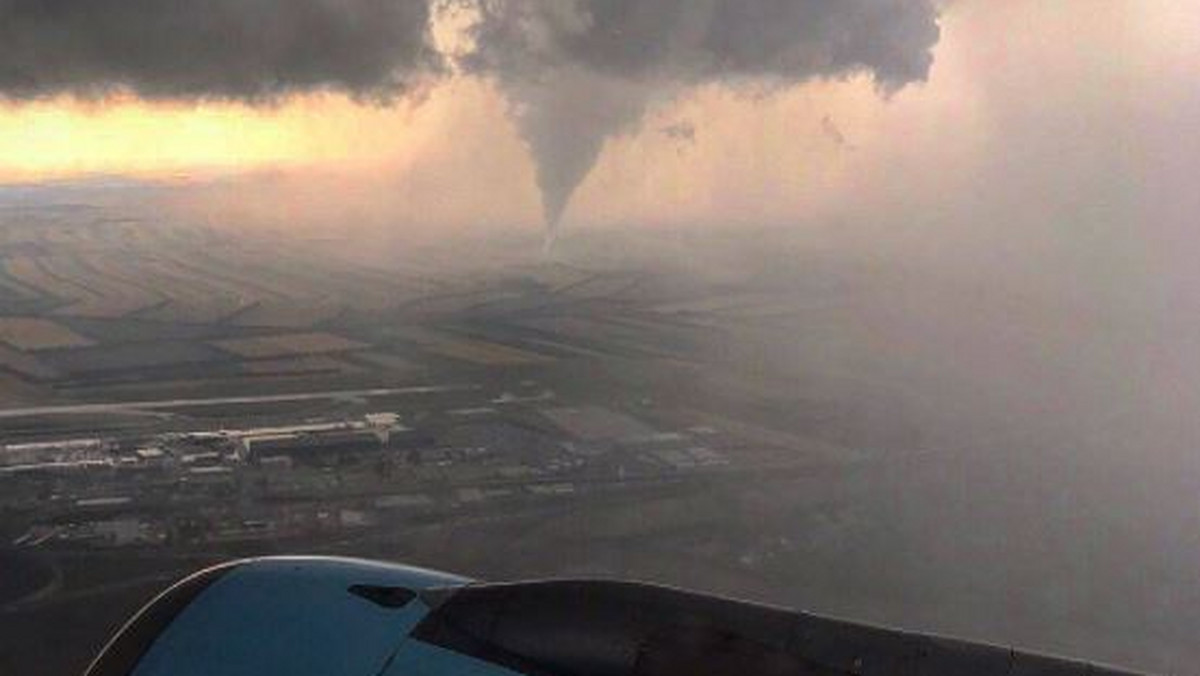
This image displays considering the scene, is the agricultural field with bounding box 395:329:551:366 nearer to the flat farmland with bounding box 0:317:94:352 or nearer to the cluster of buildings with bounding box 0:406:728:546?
the cluster of buildings with bounding box 0:406:728:546

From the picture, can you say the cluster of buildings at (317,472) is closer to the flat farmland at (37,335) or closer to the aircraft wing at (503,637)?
the flat farmland at (37,335)

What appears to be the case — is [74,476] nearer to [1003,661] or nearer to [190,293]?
[1003,661]

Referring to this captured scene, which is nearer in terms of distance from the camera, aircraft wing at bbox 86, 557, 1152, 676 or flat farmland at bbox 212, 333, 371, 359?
aircraft wing at bbox 86, 557, 1152, 676

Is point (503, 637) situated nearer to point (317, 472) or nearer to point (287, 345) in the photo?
point (317, 472)

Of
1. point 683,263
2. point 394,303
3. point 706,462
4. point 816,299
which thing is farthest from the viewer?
point 683,263

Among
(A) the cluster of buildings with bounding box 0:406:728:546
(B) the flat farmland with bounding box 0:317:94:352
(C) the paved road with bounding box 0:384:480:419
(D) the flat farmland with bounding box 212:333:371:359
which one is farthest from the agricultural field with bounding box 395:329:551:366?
(B) the flat farmland with bounding box 0:317:94:352

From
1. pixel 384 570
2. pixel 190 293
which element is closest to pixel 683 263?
pixel 190 293
